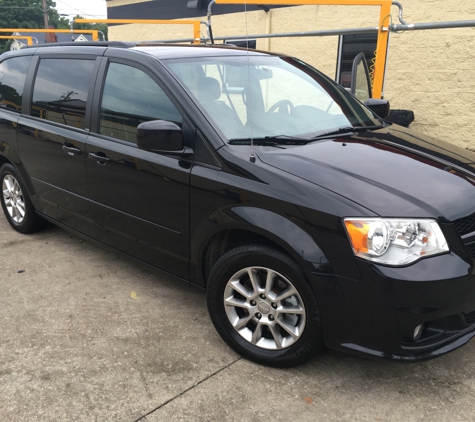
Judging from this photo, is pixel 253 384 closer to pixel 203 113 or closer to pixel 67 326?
pixel 67 326

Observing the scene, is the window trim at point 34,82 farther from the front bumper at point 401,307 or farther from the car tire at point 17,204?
the front bumper at point 401,307

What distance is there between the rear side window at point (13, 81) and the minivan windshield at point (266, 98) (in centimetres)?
202

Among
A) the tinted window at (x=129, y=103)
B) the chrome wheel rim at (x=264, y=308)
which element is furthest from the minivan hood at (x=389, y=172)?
the tinted window at (x=129, y=103)

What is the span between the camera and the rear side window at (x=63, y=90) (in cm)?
378

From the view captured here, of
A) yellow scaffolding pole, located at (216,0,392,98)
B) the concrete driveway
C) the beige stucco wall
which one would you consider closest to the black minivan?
the concrete driveway

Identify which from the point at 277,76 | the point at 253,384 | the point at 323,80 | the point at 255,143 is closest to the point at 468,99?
the point at 323,80

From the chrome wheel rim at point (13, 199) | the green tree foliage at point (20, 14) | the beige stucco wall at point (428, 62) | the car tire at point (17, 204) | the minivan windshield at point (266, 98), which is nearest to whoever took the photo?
the minivan windshield at point (266, 98)

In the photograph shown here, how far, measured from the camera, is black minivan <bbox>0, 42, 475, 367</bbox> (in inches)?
93.0

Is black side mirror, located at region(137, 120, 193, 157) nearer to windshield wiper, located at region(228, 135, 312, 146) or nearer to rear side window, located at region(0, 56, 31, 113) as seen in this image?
windshield wiper, located at region(228, 135, 312, 146)

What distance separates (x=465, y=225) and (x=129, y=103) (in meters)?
2.26

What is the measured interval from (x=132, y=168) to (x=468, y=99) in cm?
651

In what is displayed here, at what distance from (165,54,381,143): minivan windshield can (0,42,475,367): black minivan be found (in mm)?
14

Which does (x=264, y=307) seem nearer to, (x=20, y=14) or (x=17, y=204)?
(x=17, y=204)

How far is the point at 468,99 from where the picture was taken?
7871 mm
